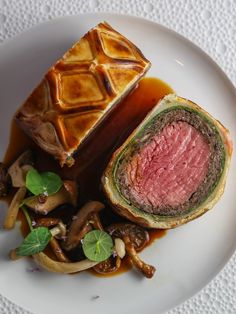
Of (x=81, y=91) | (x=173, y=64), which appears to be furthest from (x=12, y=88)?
(x=173, y=64)

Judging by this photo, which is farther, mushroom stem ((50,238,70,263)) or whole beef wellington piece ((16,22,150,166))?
mushroom stem ((50,238,70,263))

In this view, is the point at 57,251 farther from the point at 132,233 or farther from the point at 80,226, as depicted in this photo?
the point at 132,233

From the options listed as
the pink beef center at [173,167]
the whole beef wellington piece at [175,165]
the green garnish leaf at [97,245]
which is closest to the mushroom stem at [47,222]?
the green garnish leaf at [97,245]

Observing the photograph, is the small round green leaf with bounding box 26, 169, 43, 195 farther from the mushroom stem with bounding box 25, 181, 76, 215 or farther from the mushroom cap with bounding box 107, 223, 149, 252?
the mushroom cap with bounding box 107, 223, 149, 252

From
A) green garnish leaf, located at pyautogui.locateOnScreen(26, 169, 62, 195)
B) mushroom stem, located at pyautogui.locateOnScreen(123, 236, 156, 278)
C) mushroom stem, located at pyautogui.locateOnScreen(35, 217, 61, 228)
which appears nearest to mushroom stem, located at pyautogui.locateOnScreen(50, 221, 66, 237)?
mushroom stem, located at pyautogui.locateOnScreen(35, 217, 61, 228)

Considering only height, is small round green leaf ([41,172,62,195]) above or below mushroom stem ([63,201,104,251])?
above
